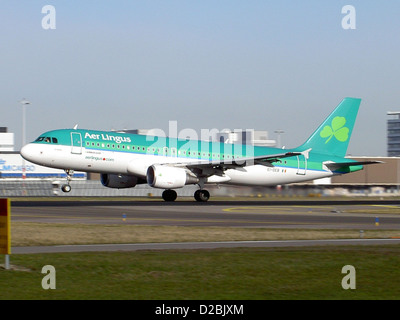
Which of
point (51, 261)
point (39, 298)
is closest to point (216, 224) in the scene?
point (51, 261)

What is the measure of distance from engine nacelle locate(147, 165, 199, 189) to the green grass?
28.5 m

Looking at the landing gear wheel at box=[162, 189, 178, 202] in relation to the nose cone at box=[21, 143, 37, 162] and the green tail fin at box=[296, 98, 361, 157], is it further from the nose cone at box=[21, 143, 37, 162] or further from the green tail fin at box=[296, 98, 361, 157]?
the green tail fin at box=[296, 98, 361, 157]

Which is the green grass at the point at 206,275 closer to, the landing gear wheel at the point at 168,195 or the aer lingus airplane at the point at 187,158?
the aer lingus airplane at the point at 187,158

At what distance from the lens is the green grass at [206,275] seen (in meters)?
14.0

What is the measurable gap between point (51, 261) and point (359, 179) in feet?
352

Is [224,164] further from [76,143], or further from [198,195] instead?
[76,143]

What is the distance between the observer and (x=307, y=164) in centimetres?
5816

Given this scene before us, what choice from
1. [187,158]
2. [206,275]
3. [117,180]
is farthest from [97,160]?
[206,275]

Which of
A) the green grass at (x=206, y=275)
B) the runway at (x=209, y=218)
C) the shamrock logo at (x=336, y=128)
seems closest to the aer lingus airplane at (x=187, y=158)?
the shamrock logo at (x=336, y=128)

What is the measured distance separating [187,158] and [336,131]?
590 inches

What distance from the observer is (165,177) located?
160ft

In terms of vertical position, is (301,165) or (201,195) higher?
(301,165)

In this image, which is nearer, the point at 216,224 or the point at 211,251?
the point at 211,251
